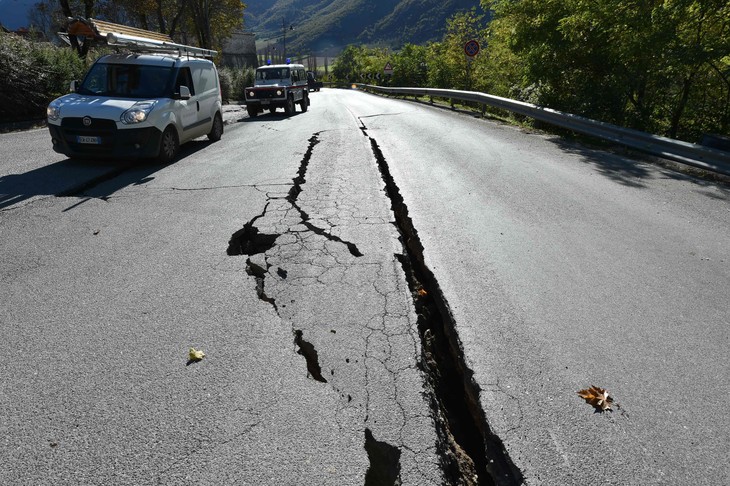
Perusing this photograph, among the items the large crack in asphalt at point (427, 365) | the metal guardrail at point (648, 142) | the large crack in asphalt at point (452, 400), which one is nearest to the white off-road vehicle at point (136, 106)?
the large crack in asphalt at point (427, 365)

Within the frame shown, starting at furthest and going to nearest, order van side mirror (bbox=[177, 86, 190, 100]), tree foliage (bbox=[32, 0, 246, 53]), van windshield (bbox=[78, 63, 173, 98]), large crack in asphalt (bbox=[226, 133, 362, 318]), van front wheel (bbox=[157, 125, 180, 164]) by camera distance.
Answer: tree foliage (bbox=[32, 0, 246, 53]) < van side mirror (bbox=[177, 86, 190, 100]) < van windshield (bbox=[78, 63, 173, 98]) < van front wheel (bbox=[157, 125, 180, 164]) < large crack in asphalt (bbox=[226, 133, 362, 318])

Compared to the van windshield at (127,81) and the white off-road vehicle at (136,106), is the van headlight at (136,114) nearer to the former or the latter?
the white off-road vehicle at (136,106)

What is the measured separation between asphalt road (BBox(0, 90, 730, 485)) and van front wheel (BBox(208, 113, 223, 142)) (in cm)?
516

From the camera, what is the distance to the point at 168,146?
878 centimetres

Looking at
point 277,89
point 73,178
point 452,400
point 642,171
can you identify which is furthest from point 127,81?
point 277,89

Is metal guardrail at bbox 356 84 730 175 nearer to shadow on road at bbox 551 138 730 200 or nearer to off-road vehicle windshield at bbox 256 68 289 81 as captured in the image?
shadow on road at bbox 551 138 730 200

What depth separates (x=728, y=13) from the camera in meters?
9.00

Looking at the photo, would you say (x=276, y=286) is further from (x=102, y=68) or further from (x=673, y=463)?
(x=102, y=68)

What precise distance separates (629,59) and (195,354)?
12420mm

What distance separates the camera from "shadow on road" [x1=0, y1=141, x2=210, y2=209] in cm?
642

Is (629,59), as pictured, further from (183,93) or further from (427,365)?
(427,365)

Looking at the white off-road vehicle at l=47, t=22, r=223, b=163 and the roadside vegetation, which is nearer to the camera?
the white off-road vehicle at l=47, t=22, r=223, b=163

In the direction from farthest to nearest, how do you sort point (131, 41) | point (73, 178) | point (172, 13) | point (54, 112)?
point (172, 13)
point (131, 41)
point (54, 112)
point (73, 178)

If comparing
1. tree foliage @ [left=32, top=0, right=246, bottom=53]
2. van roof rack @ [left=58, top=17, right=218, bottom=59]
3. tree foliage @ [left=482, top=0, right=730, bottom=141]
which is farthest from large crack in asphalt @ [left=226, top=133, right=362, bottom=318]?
tree foliage @ [left=32, top=0, right=246, bottom=53]
